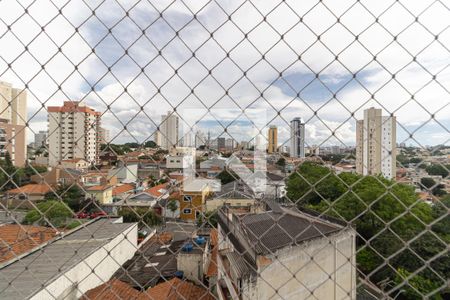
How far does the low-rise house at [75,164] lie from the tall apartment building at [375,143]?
0.86m

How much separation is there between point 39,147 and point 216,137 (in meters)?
0.61

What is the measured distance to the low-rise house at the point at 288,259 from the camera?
3.33 feet

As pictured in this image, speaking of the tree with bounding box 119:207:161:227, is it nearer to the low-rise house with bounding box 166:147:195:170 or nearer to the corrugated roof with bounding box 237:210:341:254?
the low-rise house with bounding box 166:147:195:170

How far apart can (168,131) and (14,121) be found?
1.87 ft

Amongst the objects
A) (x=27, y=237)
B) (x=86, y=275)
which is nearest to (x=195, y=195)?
(x=27, y=237)

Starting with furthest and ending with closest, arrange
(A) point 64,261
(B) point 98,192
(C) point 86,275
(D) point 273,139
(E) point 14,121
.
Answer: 1. (C) point 86,275
2. (A) point 64,261
3. (B) point 98,192
4. (E) point 14,121
5. (D) point 273,139

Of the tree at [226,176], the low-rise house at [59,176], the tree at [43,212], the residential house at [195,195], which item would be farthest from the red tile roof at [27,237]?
the tree at [226,176]

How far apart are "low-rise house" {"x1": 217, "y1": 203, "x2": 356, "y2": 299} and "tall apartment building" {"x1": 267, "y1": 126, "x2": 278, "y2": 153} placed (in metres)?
0.28


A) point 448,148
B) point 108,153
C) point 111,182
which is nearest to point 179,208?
point 111,182

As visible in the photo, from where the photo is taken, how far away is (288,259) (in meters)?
1.15

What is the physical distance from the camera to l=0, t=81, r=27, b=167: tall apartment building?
1010 millimetres

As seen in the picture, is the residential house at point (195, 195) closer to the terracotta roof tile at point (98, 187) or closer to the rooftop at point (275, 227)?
the rooftop at point (275, 227)

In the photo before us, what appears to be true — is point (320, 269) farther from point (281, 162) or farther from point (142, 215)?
point (142, 215)

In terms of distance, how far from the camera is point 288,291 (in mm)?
1158
